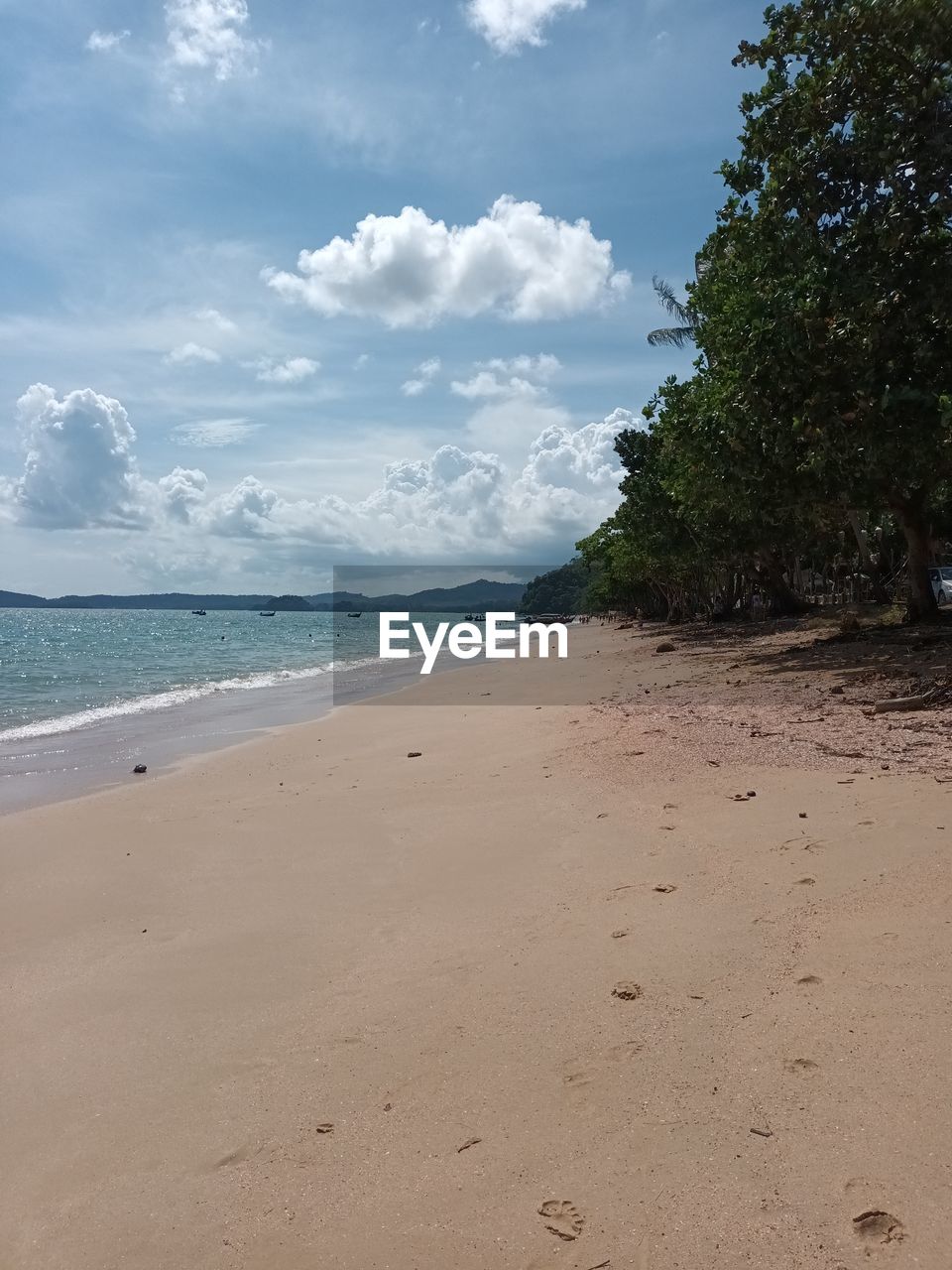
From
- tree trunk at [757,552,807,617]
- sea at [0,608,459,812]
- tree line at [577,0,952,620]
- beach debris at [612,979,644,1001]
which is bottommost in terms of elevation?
sea at [0,608,459,812]

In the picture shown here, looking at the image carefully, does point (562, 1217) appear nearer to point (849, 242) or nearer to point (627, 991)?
point (627, 991)

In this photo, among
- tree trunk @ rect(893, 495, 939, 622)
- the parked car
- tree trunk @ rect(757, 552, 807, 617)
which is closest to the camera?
tree trunk @ rect(893, 495, 939, 622)

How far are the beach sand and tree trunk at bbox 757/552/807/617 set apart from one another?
29.5 meters

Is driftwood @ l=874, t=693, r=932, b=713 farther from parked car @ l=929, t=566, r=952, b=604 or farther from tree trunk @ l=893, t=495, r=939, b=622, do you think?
parked car @ l=929, t=566, r=952, b=604

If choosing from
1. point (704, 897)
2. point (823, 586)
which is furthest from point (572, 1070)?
point (823, 586)

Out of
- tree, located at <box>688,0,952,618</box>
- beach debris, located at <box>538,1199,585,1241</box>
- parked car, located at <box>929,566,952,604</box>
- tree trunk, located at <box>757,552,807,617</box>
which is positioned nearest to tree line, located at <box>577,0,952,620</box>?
tree, located at <box>688,0,952,618</box>

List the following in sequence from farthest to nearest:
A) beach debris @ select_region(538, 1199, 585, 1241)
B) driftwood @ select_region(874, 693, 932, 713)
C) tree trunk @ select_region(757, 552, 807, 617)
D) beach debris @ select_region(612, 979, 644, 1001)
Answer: tree trunk @ select_region(757, 552, 807, 617) → driftwood @ select_region(874, 693, 932, 713) → beach debris @ select_region(612, 979, 644, 1001) → beach debris @ select_region(538, 1199, 585, 1241)

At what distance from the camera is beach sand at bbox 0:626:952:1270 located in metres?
2.33

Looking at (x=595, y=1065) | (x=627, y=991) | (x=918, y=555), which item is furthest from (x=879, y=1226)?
(x=918, y=555)

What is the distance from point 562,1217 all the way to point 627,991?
1.22m

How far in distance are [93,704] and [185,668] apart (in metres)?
13.0

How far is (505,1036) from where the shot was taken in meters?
3.25

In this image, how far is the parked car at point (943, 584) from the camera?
29.8 metres

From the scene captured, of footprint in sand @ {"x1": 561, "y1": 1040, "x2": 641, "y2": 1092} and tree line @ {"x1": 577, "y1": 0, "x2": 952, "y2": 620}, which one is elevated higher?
tree line @ {"x1": 577, "y1": 0, "x2": 952, "y2": 620}
